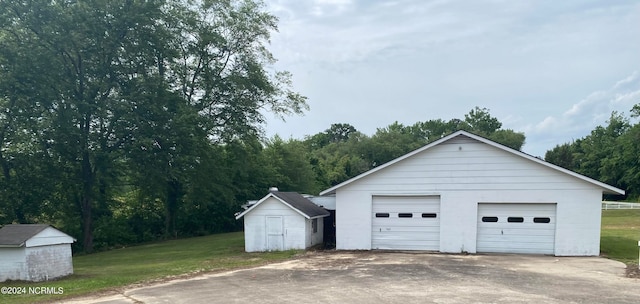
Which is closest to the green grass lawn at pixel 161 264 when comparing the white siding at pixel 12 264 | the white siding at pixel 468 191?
the white siding at pixel 12 264

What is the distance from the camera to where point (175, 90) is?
1120 inches

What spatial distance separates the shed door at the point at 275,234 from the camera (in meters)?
19.2

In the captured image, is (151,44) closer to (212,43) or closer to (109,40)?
(109,40)

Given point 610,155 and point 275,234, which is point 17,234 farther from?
point 610,155

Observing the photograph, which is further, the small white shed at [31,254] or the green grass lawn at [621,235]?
the green grass lawn at [621,235]

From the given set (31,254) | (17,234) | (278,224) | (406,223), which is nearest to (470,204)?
(406,223)

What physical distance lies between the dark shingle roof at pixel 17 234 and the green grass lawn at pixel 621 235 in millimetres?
18708

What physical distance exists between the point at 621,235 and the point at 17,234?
1024 inches

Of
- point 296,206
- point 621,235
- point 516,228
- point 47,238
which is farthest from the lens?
point 621,235

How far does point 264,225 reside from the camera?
19.4 metres

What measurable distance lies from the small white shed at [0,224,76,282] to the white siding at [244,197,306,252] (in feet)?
24.3

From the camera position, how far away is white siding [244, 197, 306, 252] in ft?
62.3

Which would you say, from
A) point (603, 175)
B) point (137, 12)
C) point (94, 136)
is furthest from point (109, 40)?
point (603, 175)

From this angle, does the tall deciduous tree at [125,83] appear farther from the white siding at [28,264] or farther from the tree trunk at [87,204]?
the white siding at [28,264]
